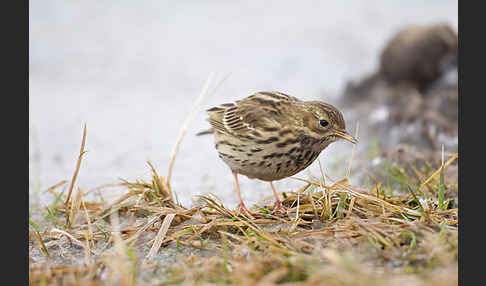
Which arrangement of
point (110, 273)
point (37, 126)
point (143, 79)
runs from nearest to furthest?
point (110, 273), point (37, 126), point (143, 79)

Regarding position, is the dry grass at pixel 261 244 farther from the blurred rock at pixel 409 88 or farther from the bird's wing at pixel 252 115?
the blurred rock at pixel 409 88

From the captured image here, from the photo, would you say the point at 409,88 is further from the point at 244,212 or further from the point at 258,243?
the point at 258,243

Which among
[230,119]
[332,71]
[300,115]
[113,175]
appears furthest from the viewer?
[332,71]

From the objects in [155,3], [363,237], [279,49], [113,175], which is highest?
[155,3]

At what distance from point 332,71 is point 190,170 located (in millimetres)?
5216

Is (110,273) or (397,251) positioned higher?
(397,251)

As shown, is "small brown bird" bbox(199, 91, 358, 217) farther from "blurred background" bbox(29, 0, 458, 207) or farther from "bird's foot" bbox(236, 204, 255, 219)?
"blurred background" bbox(29, 0, 458, 207)

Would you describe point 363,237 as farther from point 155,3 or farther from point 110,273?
point 155,3

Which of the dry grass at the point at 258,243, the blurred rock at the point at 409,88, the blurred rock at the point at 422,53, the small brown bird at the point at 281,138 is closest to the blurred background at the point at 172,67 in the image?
the blurred rock at the point at 409,88

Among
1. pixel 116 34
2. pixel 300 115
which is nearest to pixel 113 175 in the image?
pixel 300 115

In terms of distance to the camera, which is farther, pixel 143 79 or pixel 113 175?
pixel 143 79

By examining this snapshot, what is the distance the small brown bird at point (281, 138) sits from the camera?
4.55m

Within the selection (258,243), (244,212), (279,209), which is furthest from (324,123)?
(258,243)

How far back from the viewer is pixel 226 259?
3.19 m
